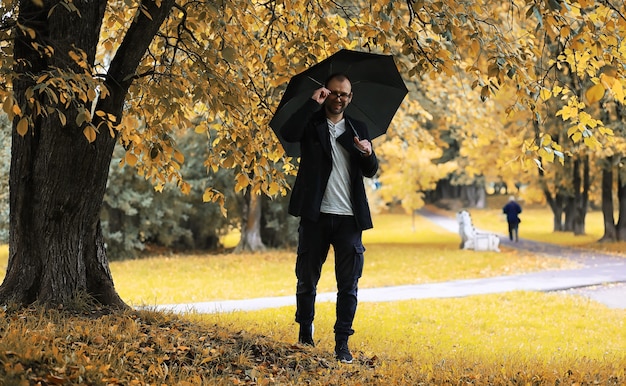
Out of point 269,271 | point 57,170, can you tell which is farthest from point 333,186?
point 269,271

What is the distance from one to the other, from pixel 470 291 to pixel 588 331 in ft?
12.0

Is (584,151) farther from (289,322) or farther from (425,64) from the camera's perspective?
(425,64)

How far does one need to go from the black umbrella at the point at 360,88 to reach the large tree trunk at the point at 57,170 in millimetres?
1326

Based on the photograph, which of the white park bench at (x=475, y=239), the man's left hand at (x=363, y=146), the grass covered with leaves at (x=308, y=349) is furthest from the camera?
the white park bench at (x=475, y=239)

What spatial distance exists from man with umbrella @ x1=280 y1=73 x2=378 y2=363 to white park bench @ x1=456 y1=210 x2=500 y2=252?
17954 millimetres

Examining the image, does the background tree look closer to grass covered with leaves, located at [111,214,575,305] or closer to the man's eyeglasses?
grass covered with leaves, located at [111,214,575,305]

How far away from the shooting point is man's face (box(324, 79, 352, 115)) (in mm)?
5141

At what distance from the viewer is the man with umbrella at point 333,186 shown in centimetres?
502

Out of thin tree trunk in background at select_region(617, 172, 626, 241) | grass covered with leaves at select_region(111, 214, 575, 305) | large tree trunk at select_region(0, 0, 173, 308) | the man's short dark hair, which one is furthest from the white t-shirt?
thin tree trunk in background at select_region(617, 172, 626, 241)

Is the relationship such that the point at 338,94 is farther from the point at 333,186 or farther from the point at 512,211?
the point at 512,211

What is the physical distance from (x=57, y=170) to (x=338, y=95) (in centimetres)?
246

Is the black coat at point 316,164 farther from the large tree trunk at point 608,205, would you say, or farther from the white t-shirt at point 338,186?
the large tree trunk at point 608,205

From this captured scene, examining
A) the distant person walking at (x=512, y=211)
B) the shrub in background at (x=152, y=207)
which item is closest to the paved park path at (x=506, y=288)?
the shrub in background at (x=152, y=207)

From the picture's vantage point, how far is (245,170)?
245 inches
